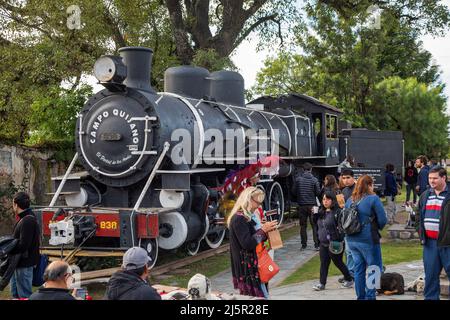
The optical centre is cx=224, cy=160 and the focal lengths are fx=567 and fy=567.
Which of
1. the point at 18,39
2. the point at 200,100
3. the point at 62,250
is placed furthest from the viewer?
the point at 18,39

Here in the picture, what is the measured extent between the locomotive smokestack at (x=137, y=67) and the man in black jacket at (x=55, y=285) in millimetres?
5477

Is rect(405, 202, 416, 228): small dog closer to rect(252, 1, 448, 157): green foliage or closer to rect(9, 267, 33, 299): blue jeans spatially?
rect(9, 267, 33, 299): blue jeans

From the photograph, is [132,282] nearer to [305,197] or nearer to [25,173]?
[305,197]

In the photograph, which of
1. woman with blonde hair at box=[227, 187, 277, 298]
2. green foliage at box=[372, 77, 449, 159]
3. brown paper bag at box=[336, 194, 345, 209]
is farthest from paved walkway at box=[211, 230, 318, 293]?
green foliage at box=[372, 77, 449, 159]

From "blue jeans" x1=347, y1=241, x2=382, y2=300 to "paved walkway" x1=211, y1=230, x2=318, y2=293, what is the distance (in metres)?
Answer: 1.74

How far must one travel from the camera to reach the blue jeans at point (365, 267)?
631 centimetres

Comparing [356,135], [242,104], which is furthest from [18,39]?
[356,135]

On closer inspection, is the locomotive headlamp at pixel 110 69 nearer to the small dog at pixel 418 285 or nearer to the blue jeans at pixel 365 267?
the blue jeans at pixel 365 267

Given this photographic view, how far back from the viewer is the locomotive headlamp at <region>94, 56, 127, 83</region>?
28.3ft

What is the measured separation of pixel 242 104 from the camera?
1323cm

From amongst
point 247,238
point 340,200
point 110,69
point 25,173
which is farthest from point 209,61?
point 247,238
